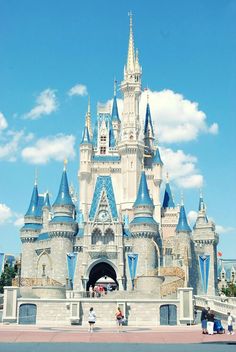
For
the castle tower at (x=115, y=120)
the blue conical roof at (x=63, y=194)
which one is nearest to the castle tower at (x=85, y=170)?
the castle tower at (x=115, y=120)

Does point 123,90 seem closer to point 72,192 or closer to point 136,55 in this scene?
point 136,55

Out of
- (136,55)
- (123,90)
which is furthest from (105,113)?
(136,55)

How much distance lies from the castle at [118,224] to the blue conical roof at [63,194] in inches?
4.7

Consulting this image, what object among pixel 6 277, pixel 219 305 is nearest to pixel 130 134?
pixel 6 277

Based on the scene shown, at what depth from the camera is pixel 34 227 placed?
65.9 m

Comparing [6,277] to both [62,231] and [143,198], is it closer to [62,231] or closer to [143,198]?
[62,231]

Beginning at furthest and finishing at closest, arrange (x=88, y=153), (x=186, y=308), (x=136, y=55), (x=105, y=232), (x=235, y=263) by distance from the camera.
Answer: (x=235, y=263) → (x=136, y=55) → (x=88, y=153) → (x=105, y=232) → (x=186, y=308)

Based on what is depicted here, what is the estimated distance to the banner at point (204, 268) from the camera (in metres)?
61.8

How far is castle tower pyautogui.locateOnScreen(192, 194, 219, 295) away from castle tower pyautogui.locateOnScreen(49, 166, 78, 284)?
15.1 metres

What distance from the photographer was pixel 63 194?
2467 inches

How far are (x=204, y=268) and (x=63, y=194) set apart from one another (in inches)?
743

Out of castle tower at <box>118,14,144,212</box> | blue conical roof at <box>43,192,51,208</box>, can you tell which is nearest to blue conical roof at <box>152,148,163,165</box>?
castle tower at <box>118,14,144,212</box>

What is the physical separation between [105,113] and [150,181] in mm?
12404

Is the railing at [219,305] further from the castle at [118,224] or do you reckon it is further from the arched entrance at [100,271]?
the arched entrance at [100,271]
